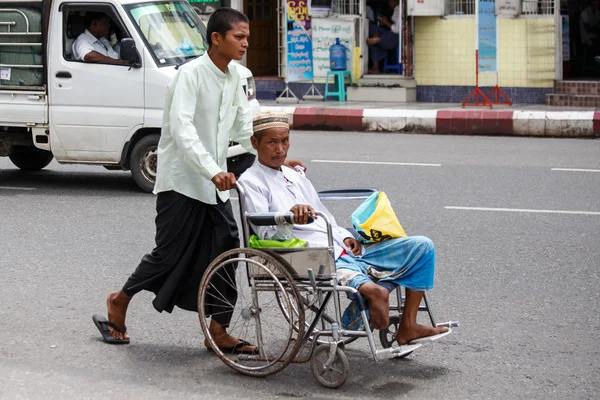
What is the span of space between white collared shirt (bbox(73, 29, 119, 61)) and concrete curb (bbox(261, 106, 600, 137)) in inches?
253

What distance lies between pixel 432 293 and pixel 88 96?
476 centimetres

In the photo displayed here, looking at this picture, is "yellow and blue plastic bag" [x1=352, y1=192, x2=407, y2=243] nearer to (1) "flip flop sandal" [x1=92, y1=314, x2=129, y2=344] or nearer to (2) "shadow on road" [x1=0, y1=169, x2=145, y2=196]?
(1) "flip flop sandal" [x1=92, y1=314, x2=129, y2=344]

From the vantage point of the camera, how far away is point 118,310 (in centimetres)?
575

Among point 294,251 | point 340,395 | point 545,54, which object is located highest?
point 545,54

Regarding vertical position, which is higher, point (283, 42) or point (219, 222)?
point (283, 42)

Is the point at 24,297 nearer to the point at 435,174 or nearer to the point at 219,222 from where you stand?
the point at 219,222

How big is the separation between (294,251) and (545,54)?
13722 mm

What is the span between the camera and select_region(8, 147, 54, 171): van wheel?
11.7 m

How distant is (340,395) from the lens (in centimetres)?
496

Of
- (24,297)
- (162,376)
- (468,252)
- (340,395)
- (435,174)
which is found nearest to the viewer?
(340,395)

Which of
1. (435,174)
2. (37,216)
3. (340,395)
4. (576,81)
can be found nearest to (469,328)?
(340,395)

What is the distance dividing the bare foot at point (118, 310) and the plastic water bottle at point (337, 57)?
13.5 m

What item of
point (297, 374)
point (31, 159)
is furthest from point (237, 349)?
point (31, 159)

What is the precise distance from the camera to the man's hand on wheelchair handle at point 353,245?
17.6ft
